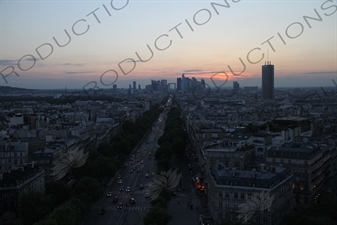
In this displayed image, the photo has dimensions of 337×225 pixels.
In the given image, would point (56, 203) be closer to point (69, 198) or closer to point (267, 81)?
point (69, 198)

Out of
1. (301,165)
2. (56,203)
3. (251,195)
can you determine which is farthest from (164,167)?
(251,195)

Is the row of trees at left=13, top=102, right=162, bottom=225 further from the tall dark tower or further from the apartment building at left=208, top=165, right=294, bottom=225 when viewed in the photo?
the tall dark tower

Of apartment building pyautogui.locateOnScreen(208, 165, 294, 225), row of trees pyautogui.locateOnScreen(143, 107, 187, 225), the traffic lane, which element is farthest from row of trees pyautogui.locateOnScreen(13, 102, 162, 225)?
apartment building pyautogui.locateOnScreen(208, 165, 294, 225)

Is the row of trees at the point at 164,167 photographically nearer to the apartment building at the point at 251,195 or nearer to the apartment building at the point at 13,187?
the apartment building at the point at 251,195

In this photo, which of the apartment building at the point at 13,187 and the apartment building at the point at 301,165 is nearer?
the apartment building at the point at 13,187

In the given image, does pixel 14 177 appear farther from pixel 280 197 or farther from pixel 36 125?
pixel 36 125

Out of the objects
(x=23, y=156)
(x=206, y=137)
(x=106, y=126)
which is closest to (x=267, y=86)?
(x=106, y=126)

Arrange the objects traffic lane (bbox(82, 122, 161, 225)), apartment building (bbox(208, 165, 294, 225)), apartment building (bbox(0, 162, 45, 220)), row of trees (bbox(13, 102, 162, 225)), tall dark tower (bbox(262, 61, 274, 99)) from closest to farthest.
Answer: row of trees (bbox(13, 102, 162, 225)) < apartment building (bbox(208, 165, 294, 225)) < apartment building (bbox(0, 162, 45, 220)) < traffic lane (bbox(82, 122, 161, 225)) < tall dark tower (bbox(262, 61, 274, 99))

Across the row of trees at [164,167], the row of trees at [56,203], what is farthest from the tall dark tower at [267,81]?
the row of trees at [56,203]
